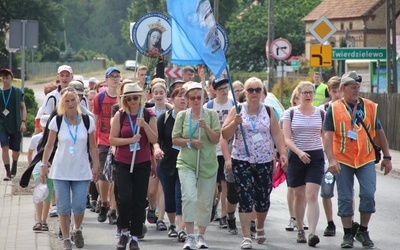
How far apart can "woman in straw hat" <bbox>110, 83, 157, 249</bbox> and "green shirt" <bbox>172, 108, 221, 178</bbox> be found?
44cm

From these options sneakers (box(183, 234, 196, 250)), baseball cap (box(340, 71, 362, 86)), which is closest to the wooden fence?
baseball cap (box(340, 71, 362, 86))

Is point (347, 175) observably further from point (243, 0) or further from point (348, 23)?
point (243, 0)

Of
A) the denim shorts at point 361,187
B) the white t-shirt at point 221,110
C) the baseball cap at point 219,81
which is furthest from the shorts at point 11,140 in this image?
the denim shorts at point 361,187

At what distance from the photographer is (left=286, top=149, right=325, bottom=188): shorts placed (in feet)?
38.5

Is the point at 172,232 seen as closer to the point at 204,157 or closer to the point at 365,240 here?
the point at 204,157

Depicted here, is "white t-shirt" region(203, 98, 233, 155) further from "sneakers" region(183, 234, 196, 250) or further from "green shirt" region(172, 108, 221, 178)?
"sneakers" region(183, 234, 196, 250)

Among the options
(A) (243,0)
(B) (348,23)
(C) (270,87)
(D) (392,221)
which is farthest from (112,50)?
(D) (392,221)

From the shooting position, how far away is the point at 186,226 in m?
11.3

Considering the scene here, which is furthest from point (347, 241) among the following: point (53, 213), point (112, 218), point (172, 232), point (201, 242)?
point (53, 213)

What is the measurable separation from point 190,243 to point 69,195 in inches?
52.0

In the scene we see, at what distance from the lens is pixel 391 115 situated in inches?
1173

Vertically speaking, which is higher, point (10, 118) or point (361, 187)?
point (10, 118)

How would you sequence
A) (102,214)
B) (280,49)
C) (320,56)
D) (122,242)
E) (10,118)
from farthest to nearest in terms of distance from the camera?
(280,49) < (320,56) < (10,118) < (102,214) < (122,242)

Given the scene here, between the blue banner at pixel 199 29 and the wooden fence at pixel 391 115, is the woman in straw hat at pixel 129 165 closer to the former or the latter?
the blue banner at pixel 199 29
